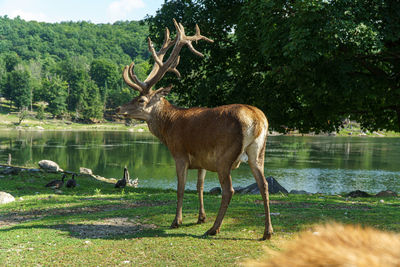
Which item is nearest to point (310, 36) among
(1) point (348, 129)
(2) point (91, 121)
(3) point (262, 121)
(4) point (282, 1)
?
(4) point (282, 1)

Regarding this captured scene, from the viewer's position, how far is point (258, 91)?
61.4 ft

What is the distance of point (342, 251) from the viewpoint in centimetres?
102

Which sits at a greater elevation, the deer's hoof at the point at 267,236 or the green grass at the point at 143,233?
the deer's hoof at the point at 267,236

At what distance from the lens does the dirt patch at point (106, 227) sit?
7.91m

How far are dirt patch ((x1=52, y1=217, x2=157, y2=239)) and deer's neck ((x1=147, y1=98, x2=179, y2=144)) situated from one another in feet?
6.24

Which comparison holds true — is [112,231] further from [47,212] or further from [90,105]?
[90,105]

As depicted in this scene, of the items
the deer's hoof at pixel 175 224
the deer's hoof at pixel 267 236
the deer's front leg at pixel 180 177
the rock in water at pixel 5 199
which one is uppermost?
the deer's front leg at pixel 180 177

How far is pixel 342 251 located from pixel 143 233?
7.07 m

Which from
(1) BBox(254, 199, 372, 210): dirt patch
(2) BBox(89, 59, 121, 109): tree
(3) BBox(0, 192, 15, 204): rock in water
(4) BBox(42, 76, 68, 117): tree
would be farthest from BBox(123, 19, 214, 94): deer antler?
(2) BBox(89, 59, 121, 109): tree

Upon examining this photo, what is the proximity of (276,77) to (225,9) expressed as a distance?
811cm

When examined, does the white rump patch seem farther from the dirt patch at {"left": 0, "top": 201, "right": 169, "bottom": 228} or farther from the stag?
the dirt patch at {"left": 0, "top": 201, "right": 169, "bottom": 228}

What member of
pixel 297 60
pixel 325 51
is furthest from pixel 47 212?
pixel 325 51

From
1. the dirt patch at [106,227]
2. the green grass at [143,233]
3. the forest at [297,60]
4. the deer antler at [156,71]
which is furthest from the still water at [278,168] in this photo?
the dirt patch at [106,227]

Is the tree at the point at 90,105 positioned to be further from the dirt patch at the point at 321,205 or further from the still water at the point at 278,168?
the dirt patch at the point at 321,205
